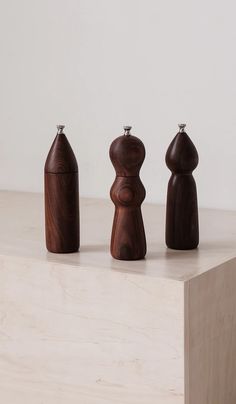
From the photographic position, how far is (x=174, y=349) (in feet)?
3.65

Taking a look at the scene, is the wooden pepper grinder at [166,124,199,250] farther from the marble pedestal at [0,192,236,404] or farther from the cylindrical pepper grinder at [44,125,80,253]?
the cylindrical pepper grinder at [44,125,80,253]

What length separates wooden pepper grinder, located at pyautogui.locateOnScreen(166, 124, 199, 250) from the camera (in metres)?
1.25

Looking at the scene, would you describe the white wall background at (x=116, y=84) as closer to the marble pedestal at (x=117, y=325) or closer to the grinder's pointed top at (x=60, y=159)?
the marble pedestal at (x=117, y=325)

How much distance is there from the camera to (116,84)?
1769 mm

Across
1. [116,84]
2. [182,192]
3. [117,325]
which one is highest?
[116,84]

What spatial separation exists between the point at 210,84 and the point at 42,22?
1.54ft

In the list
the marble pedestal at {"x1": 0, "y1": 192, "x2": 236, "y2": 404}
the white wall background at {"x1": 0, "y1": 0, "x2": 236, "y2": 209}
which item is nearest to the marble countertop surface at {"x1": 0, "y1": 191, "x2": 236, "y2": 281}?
the marble pedestal at {"x1": 0, "y1": 192, "x2": 236, "y2": 404}

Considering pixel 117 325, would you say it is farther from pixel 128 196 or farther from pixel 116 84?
pixel 116 84

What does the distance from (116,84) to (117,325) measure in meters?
0.75

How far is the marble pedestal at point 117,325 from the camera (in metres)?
1.12

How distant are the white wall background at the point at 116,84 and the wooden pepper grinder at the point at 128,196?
0.50 meters

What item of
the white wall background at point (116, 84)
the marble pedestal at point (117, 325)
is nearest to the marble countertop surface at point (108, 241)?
the marble pedestal at point (117, 325)

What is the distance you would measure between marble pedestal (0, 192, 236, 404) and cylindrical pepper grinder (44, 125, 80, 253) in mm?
36

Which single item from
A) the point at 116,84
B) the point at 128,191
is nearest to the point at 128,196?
the point at 128,191
